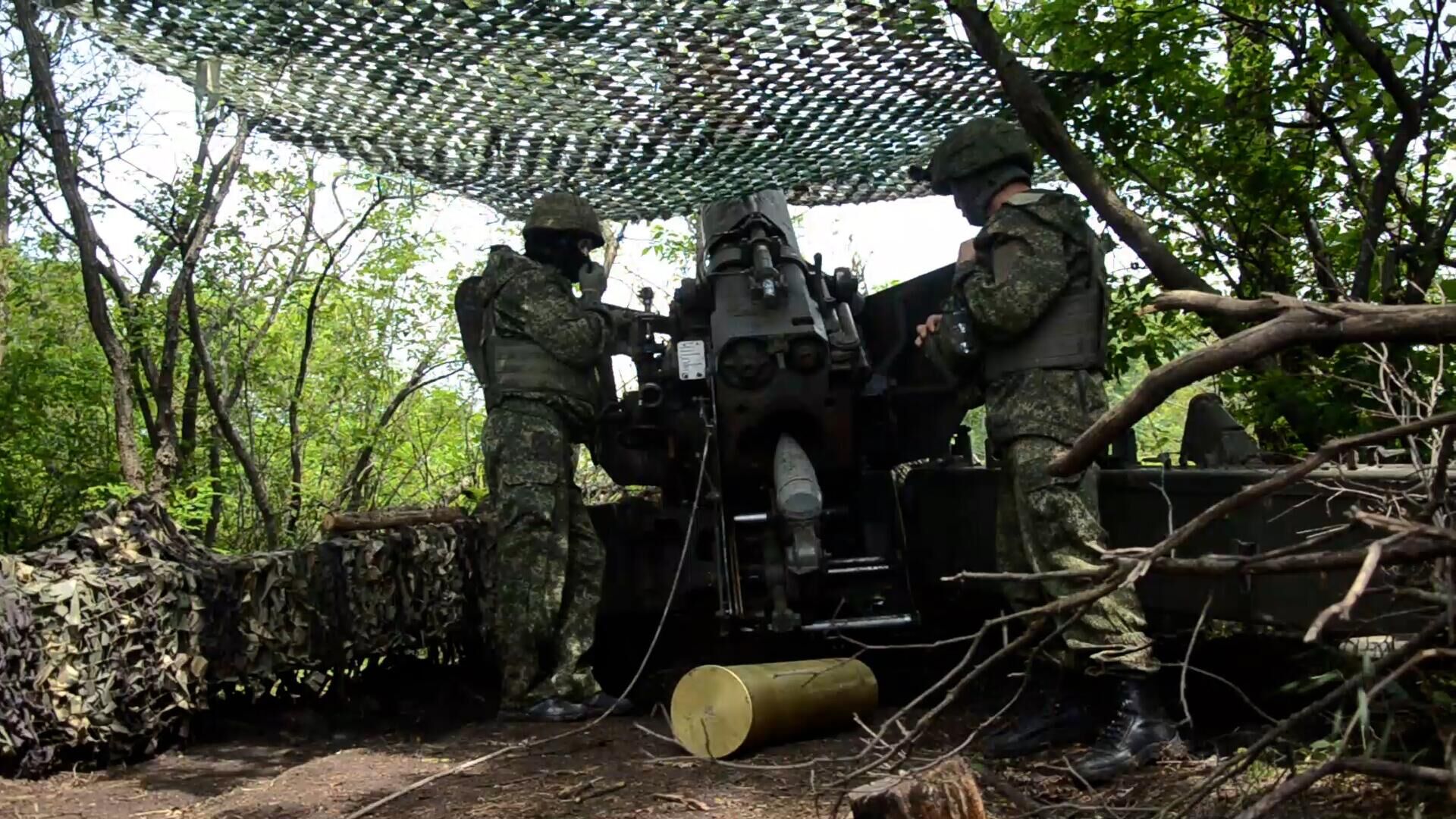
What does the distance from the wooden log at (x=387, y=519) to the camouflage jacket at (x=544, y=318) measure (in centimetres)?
91

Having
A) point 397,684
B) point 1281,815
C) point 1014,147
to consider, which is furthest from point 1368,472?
point 397,684

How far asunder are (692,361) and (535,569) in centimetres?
130

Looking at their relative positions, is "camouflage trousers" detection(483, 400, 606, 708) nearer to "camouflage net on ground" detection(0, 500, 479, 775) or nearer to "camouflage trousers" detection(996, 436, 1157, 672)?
"camouflage net on ground" detection(0, 500, 479, 775)

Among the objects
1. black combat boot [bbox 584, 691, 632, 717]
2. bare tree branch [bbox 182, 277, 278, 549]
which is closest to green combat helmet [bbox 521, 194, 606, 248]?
black combat boot [bbox 584, 691, 632, 717]

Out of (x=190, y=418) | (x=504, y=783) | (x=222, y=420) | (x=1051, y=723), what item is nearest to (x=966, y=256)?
(x=1051, y=723)

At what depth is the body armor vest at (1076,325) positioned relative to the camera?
5.32 metres

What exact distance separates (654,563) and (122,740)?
3096 mm

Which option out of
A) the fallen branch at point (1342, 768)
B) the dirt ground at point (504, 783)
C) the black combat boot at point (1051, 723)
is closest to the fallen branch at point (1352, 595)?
the fallen branch at point (1342, 768)

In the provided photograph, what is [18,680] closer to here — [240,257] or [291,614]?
[291,614]

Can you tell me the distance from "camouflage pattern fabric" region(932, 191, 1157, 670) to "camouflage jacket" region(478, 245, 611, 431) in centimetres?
207

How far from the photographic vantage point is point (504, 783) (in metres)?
4.88

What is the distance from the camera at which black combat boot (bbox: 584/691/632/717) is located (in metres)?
6.21

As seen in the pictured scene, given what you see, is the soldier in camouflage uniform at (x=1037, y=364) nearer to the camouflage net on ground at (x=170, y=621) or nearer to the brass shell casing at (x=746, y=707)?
the brass shell casing at (x=746, y=707)

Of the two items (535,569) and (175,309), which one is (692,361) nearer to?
(535,569)
